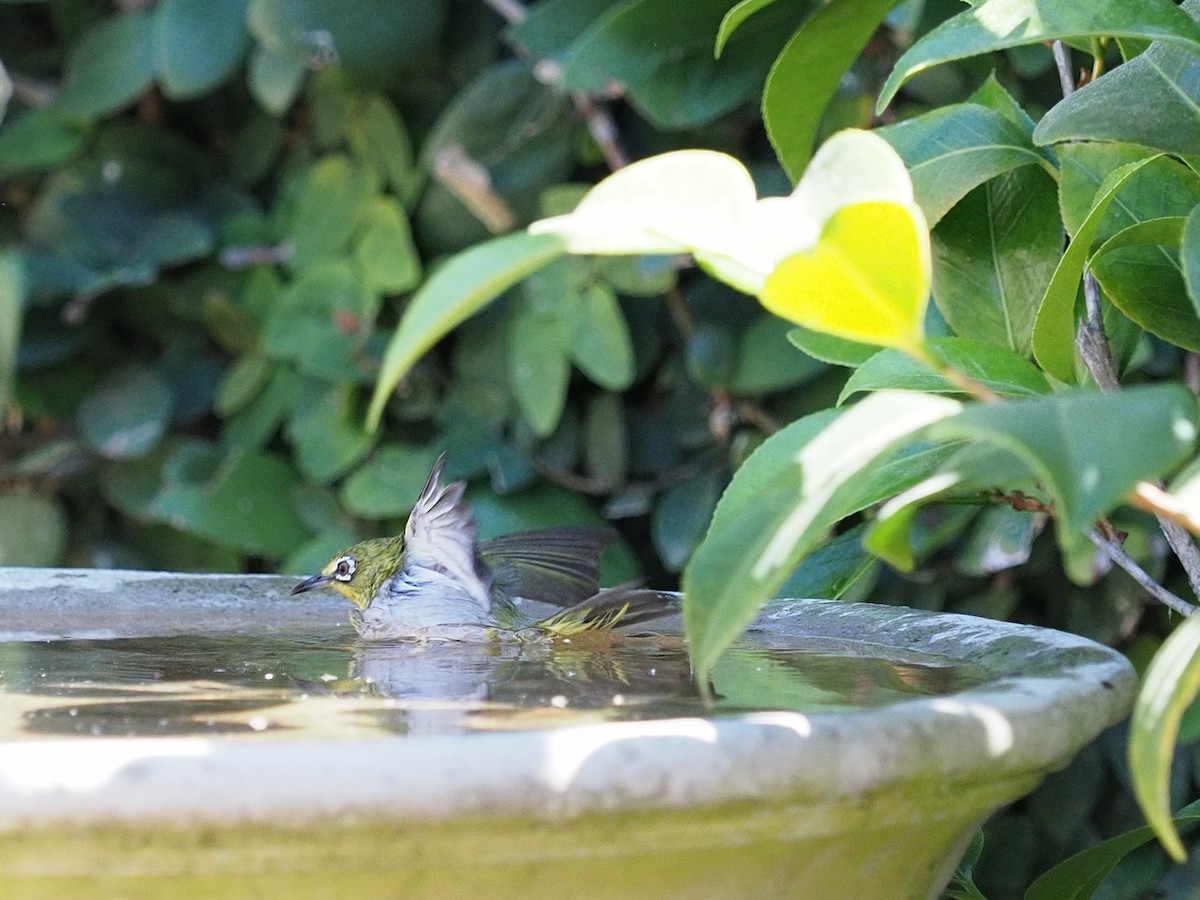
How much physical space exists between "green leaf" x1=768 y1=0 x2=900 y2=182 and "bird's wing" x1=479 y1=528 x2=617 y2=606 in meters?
0.54

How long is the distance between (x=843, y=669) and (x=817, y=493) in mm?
452

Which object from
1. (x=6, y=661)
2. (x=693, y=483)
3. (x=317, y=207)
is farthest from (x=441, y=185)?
(x=6, y=661)

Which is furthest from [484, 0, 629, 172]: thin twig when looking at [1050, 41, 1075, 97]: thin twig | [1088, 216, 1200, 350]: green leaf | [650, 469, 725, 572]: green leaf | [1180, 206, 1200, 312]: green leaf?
[1180, 206, 1200, 312]: green leaf

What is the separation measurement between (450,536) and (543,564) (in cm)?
16

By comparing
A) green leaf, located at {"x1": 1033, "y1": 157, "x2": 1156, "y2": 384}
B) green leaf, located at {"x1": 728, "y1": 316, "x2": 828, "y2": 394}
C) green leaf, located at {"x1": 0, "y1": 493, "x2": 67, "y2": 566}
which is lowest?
green leaf, located at {"x1": 0, "y1": 493, "x2": 67, "y2": 566}

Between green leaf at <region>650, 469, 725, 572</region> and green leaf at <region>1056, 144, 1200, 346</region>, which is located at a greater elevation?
A: green leaf at <region>1056, 144, 1200, 346</region>

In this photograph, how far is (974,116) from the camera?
3.31 feet

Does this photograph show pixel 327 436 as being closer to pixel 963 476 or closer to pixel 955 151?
pixel 955 151

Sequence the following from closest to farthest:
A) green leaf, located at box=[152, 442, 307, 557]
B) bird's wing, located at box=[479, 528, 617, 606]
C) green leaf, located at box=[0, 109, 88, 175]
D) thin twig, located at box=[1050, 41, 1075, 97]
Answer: thin twig, located at box=[1050, 41, 1075, 97]
bird's wing, located at box=[479, 528, 617, 606]
green leaf, located at box=[152, 442, 307, 557]
green leaf, located at box=[0, 109, 88, 175]

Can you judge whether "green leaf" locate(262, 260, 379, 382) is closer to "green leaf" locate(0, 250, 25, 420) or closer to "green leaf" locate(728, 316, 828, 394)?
"green leaf" locate(0, 250, 25, 420)

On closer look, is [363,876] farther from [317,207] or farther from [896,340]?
[317,207]

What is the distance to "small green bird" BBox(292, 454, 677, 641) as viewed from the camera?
4.24 feet

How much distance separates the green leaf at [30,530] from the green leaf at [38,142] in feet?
1.79

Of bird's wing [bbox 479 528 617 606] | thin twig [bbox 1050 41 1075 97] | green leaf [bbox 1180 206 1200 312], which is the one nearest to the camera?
green leaf [bbox 1180 206 1200 312]
